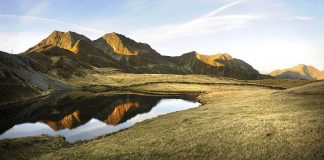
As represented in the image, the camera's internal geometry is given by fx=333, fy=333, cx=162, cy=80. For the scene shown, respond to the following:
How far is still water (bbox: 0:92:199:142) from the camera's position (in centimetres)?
5707

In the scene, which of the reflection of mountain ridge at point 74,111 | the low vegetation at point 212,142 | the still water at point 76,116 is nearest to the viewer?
the low vegetation at point 212,142

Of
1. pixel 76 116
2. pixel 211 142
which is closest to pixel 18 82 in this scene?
pixel 76 116

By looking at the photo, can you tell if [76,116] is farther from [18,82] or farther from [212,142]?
[18,82]

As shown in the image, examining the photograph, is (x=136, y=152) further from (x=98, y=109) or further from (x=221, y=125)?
(x=98, y=109)

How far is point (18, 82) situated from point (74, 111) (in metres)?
44.2

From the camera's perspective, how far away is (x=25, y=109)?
81.9m

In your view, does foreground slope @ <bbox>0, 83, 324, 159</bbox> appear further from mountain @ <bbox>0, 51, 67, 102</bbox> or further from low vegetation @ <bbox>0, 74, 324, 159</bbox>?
mountain @ <bbox>0, 51, 67, 102</bbox>

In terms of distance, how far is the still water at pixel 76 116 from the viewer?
187 ft

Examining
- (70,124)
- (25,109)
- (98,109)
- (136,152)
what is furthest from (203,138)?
(25,109)

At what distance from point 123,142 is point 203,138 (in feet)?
30.4

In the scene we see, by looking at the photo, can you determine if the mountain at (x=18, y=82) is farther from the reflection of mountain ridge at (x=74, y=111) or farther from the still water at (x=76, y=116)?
the reflection of mountain ridge at (x=74, y=111)

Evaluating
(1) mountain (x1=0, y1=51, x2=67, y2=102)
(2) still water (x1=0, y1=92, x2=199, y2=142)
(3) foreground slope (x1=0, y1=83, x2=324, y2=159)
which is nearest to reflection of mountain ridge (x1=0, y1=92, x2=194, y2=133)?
(2) still water (x1=0, y1=92, x2=199, y2=142)

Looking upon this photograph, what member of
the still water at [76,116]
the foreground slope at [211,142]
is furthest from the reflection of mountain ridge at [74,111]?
the foreground slope at [211,142]

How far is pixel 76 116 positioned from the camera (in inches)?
2948
